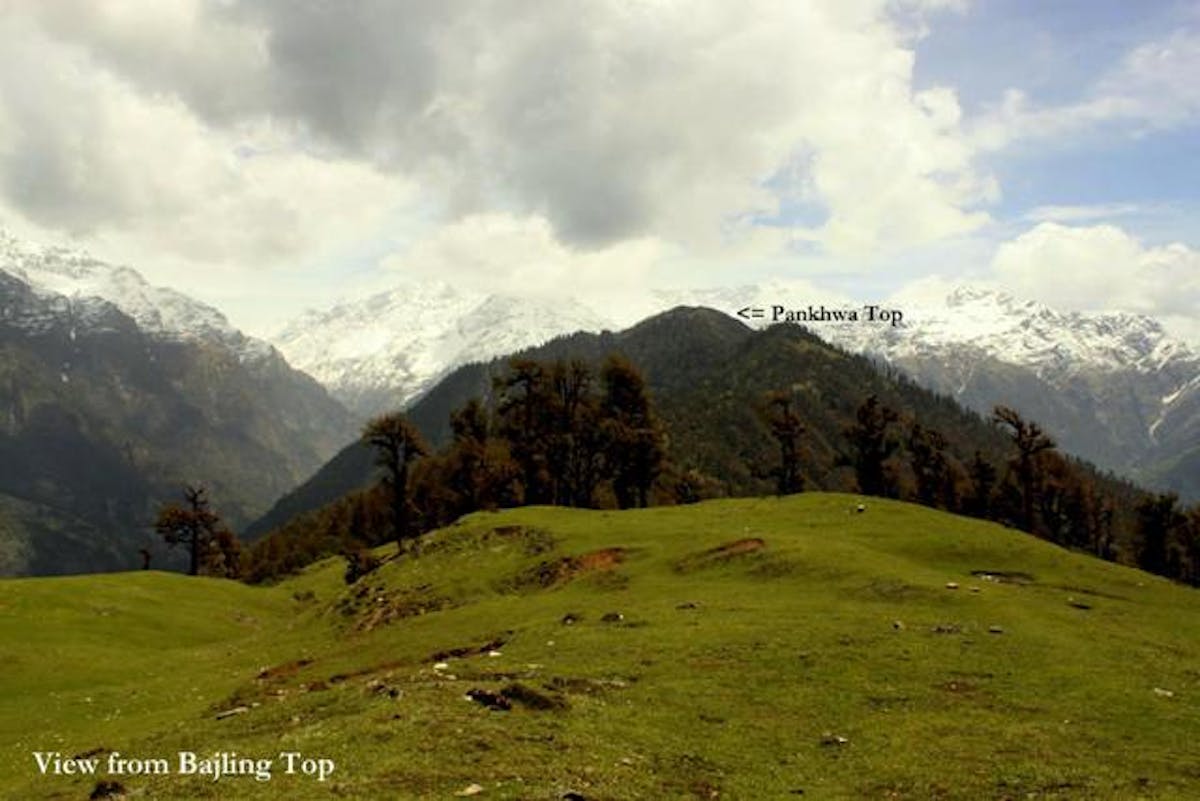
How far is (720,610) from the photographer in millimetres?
49344

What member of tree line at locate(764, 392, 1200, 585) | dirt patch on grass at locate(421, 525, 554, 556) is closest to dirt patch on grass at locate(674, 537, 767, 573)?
dirt patch on grass at locate(421, 525, 554, 556)

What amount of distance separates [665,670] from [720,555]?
25418mm

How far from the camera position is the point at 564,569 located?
66688 mm

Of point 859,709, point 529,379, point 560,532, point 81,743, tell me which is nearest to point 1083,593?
point 859,709

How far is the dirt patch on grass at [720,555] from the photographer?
62438 millimetres

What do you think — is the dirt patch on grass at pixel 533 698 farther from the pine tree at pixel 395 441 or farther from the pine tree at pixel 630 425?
the pine tree at pixel 630 425

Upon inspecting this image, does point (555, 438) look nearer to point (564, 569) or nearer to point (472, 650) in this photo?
point (564, 569)

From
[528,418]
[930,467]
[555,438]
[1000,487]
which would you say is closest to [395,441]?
[528,418]

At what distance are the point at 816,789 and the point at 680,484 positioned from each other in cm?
12931

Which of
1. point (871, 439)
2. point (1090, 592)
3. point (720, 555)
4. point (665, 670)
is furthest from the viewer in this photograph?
point (871, 439)

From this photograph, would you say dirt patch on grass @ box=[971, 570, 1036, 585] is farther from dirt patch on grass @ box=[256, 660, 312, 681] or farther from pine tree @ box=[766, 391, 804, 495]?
pine tree @ box=[766, 391, 804, 495]

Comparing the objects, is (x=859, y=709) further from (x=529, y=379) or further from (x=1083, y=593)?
(x=529, y=379)

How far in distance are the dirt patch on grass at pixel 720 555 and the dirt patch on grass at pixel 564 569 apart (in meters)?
5.17

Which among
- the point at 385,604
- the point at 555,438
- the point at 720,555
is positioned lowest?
the point at 385,604
